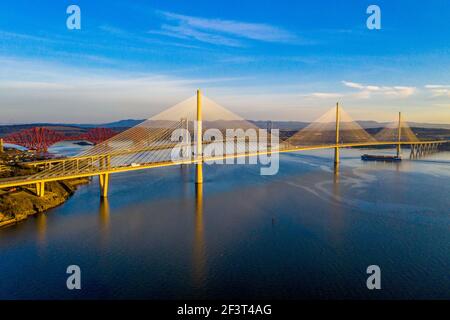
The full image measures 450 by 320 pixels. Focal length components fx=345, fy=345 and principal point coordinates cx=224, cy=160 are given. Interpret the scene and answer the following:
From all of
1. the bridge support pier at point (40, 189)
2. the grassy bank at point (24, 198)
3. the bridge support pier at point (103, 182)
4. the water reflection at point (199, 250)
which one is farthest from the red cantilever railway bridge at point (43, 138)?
the water reflection at point (199, 250)

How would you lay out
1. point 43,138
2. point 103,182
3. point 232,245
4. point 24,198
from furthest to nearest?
1. point 43,138
2. point 103,182
3. point 24,198
4. point 232,245

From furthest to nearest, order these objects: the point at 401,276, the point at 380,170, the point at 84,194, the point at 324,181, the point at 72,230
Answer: the point at 380,170 < the point at 324,181 < the point at 84,194 < the point at 72,230 < the point at 401,276

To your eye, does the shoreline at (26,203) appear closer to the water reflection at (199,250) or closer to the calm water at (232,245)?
the calm water at (232,245)

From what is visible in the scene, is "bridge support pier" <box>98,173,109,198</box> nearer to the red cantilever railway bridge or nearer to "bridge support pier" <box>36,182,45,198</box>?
"bridge support pier" <box>36,182,45,198</box>

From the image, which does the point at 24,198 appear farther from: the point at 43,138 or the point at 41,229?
the point at 43,138

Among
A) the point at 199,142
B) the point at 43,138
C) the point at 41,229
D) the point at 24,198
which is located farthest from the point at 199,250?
the point at 43,138

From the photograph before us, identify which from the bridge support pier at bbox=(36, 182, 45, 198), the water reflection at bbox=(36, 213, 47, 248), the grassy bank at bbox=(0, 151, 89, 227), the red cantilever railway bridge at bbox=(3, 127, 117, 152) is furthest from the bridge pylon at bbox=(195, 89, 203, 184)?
the red cantilever railway bridge at bbox=(3, 127, 117, 152)
